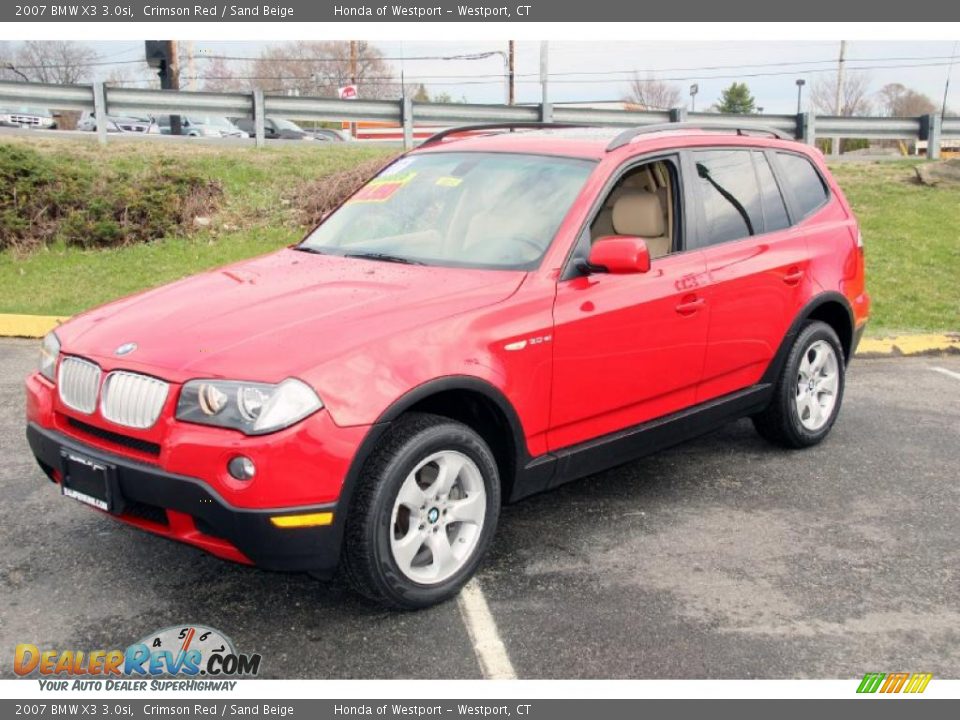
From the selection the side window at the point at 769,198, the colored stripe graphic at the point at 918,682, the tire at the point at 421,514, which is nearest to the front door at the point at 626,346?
the tire at the point at 421,514

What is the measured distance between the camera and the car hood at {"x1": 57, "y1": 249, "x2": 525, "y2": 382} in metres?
3.62

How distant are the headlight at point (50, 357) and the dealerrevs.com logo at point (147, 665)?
1.08 metres

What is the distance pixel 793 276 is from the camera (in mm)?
5648

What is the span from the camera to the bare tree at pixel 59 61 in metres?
61.8

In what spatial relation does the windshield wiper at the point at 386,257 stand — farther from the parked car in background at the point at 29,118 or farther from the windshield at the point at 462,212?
the parked car in background at the point at 29,118

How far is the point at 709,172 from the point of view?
5363 millimetres

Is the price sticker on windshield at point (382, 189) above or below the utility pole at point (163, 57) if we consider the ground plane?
below

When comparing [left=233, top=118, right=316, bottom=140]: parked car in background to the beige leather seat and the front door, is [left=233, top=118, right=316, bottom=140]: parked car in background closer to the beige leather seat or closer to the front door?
the beige leather seat

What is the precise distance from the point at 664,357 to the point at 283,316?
1.85m

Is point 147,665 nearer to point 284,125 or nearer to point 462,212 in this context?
point 462,212

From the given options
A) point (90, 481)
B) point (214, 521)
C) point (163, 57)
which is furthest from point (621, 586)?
point (163, 57)

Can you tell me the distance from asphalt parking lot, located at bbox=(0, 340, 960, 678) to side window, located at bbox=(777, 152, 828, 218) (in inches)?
59.9

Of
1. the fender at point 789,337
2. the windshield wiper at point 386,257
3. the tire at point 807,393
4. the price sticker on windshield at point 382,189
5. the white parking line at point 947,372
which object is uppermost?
the price sticker on windshield at point 382,189

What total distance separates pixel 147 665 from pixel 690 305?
2862mm
